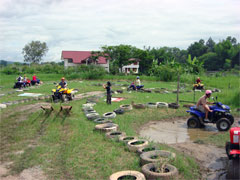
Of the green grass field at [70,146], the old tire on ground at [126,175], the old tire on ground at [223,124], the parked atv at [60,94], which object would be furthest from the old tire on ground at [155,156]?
the parked atv at [60,94]

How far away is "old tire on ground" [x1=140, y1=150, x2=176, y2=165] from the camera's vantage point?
5262mm

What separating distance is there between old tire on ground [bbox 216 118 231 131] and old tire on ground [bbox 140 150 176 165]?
12.1 ft

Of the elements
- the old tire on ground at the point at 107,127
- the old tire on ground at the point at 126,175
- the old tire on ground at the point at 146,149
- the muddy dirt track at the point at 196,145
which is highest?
the old tire on ground at the point at 107,127

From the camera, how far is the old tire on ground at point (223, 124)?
8.38 metres

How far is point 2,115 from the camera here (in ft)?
35.2

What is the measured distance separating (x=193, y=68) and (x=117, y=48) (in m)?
14.3

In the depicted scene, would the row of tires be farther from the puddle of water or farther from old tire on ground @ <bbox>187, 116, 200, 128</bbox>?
old tire on ground @ <bbox>187, 116, 200, 128</bbox>

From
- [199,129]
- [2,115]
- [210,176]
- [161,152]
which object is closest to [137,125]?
[199,129]

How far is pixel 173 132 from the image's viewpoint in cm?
864

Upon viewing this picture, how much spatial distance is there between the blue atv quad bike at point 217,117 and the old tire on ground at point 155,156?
3.74m

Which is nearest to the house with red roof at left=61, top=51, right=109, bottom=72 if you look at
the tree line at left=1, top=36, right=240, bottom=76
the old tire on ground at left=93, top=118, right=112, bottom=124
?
the tree line at left=1, top=36, right=240, bottom=76

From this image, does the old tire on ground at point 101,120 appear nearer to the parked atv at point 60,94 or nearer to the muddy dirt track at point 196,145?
the muddy dirt track at point 196,145

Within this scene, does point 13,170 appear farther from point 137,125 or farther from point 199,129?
point 199,129

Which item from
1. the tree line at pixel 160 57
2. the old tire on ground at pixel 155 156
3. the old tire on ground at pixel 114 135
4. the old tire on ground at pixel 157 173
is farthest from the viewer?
the tree line at pixel 160 57
